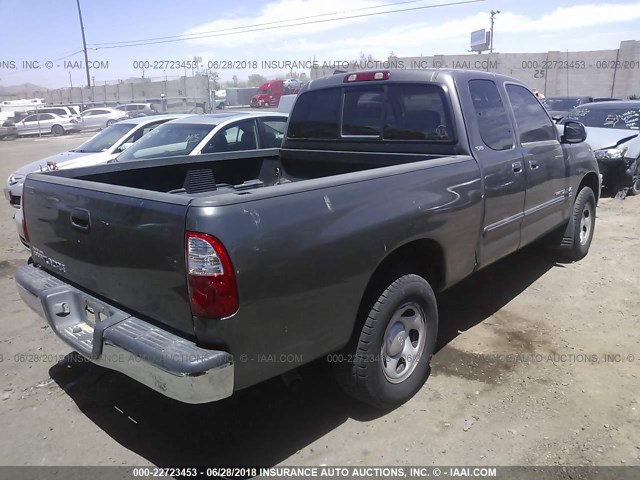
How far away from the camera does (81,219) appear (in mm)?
2834

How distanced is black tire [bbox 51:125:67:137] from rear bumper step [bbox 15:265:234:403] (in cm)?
3168

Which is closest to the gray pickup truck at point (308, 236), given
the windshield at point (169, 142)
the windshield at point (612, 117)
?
→ the windshield at point (169, 142)

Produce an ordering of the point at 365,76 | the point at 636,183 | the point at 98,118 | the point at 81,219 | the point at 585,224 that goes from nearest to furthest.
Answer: the point at 81,219
the point at 365,76
the point at 585,224
the point at 636,183
the point at 98,118

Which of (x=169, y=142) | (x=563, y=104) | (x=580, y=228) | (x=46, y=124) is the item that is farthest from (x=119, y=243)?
(x=46, y=124)

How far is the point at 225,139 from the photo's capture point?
7.67m

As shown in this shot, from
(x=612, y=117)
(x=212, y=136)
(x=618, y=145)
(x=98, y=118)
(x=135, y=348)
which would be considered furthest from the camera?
(x=98, y=118)

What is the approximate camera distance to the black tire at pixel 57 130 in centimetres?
3092

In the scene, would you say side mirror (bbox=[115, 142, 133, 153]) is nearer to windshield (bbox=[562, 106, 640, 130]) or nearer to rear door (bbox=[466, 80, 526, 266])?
rear door (bbox=[466, 80, 526, 266])

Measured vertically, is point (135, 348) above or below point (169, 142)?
below

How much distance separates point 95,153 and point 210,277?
824 cm

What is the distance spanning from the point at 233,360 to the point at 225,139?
5792 millimetres

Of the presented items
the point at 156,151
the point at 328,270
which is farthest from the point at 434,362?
the point at 156,151

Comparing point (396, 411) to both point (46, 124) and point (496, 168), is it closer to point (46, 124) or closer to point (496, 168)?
point (496, 168)

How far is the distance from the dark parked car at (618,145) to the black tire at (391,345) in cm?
759
